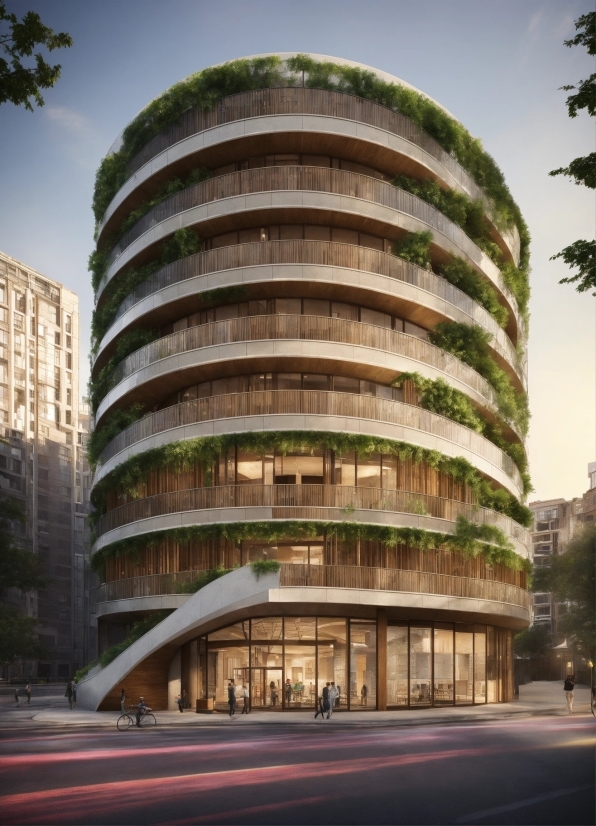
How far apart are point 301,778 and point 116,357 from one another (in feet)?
116

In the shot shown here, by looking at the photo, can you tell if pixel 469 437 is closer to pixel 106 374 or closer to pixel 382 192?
pixel 382 192

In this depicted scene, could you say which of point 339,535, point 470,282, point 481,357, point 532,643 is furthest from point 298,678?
point 532,643

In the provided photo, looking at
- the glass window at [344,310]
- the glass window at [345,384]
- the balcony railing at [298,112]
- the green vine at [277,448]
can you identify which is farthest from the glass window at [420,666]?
the balcony railing at [298,112]

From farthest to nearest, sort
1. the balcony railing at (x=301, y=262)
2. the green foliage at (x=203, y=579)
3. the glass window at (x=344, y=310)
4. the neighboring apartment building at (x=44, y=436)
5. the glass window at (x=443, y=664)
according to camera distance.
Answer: the neighboring apartment building at (x=44, y=436) < the glass window at (x=344, y=310) < the balcony railing at (x=301, y=262) < the glass window at (x=443, y=664) < the green foliage at (x=203, y=579)

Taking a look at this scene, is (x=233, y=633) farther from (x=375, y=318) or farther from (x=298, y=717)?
(x=375, y=318)

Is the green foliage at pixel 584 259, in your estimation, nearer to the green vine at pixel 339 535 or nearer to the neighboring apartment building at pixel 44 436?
the green vine at pixel 339 535

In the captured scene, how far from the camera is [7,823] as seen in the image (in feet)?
42.4

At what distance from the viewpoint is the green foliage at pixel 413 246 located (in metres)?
45.4

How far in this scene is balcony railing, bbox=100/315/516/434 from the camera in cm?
4234

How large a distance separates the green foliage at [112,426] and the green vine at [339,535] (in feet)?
19.1

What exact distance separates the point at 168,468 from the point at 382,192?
15.7m

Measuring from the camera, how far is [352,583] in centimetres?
3888

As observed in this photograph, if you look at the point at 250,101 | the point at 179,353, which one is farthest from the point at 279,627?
the point at 250,101

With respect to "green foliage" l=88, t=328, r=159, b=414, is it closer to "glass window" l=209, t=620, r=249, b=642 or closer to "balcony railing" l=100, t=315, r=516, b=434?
"balcony railing" l=100, t=315, r=516, b=434
